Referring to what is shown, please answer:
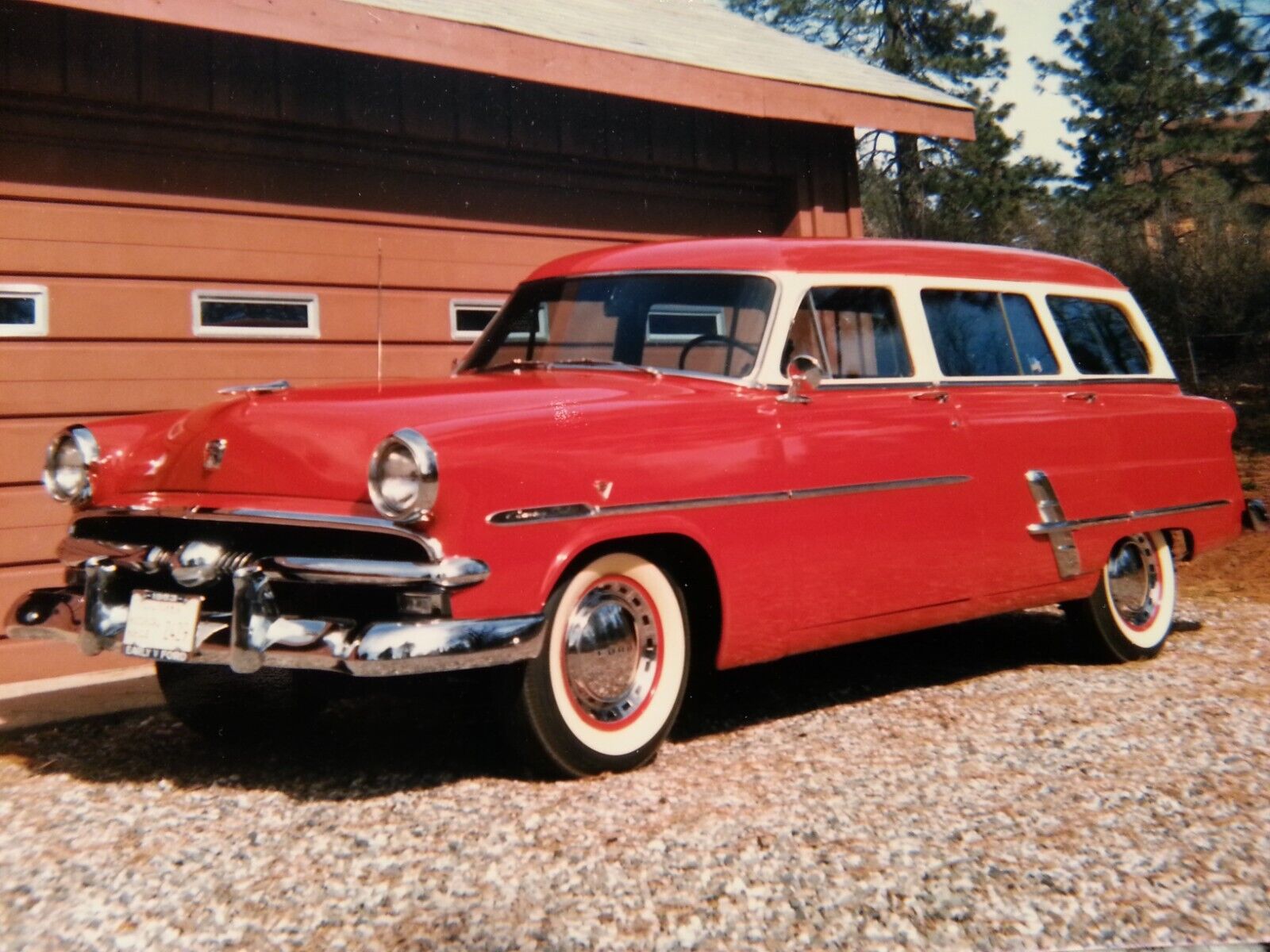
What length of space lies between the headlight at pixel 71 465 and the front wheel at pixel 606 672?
1651 mm

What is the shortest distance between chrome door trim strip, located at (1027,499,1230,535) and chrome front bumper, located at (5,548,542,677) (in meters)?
2.63

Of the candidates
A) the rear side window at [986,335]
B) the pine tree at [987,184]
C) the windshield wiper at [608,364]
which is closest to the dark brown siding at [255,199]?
the windshield wiper at [608,364]

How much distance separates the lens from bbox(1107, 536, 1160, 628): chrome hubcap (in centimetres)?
611

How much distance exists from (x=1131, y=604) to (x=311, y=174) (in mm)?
4489

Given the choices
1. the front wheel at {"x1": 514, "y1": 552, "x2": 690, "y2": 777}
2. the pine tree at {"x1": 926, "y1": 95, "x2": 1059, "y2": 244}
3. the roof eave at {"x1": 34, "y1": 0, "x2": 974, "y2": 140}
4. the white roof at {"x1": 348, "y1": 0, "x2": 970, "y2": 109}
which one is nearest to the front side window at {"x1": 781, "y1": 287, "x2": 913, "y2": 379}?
the front wheel at {"x1": 514, "y1": 552, "x2": 690, "y2": 777}

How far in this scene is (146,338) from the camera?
251 inches

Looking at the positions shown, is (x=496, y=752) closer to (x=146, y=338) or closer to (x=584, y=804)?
(x=584, y=804)

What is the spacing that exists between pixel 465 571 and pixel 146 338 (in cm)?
339

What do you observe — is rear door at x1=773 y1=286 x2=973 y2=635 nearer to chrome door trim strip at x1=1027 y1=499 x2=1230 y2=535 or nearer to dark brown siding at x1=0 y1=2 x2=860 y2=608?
chrome door trim strip at x1=1027 y1=499 x2=1230 y2=535

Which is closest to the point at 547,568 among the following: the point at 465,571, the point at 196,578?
the point at 465,571

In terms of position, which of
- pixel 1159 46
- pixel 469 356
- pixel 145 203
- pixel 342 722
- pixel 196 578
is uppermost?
pixel 1159 46

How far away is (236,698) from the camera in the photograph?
15.8ft

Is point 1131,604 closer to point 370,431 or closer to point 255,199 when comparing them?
point 370,431

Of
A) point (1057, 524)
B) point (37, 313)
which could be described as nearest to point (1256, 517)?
point (1057, 524)
